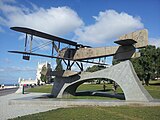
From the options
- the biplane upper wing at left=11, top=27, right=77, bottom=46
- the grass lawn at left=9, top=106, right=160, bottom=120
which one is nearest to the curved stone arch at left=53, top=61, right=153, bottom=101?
the biplane upper wing at left=11, top=27, right=77, bottom=46

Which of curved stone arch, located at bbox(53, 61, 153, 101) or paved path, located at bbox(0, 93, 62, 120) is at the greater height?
curved stone arch, located at bbox(53, 61, 153, 101)

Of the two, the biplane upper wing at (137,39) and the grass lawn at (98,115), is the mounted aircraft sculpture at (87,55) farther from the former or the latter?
the grass lawn at (98,115)

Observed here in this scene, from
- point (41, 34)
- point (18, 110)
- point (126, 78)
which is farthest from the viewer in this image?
point (41, 34)

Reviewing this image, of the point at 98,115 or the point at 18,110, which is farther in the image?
the point at 18,110

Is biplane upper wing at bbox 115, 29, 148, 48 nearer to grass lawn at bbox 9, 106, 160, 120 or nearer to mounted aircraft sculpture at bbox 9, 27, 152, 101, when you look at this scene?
mounted aircraft sculpture at bbox 9, 27, 152, 101

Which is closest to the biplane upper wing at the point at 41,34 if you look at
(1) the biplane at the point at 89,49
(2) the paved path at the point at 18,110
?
(1) the biplane at the point at 89,49

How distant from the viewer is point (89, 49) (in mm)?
21844

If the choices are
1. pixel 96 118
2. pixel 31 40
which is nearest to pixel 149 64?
pixel 31 40

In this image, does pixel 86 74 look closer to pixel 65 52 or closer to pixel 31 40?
pixel 65 52

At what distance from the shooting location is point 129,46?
18953 millimetres

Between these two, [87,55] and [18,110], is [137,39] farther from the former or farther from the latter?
[18,110]

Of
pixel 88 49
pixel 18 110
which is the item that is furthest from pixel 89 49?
pixel 18 110

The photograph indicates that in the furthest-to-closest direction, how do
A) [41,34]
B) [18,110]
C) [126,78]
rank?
[41,34]
[126,78]
[18,110]

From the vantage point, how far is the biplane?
17.6 m
